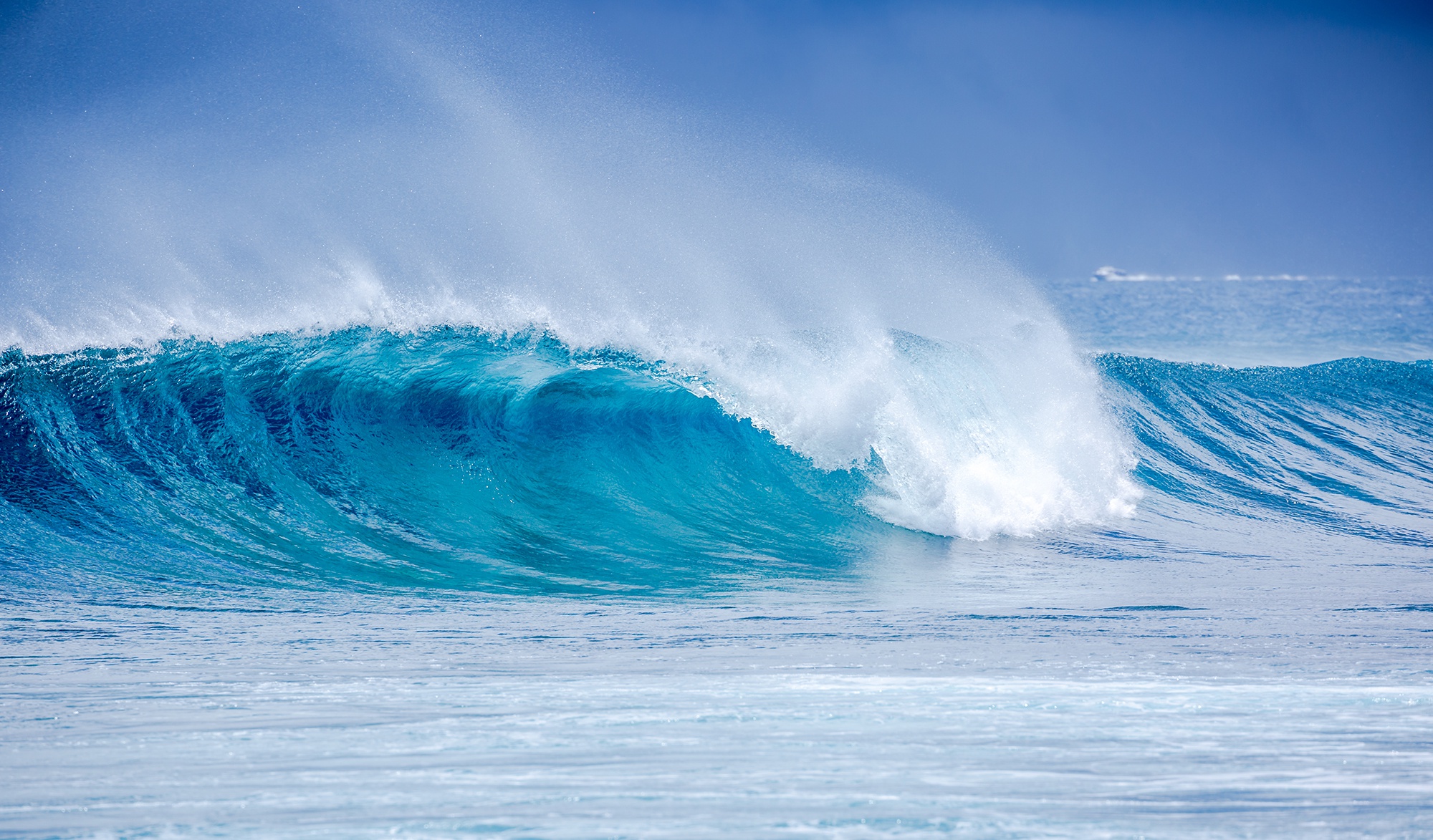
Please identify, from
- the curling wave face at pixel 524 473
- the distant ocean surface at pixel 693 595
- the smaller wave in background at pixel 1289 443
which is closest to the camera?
the distant ocean surface at pixel 693 595

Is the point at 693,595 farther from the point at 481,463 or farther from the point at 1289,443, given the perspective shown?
the point at 1289,443

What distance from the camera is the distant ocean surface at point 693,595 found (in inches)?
103

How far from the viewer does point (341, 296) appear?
8078 millimetres

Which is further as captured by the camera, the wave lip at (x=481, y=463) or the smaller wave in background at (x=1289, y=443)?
the smaller wave in background at (x=1289, y=443)

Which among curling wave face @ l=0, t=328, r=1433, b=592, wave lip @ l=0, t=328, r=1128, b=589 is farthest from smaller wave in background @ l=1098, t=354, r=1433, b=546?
wave lip @ l=0, t=328, r=1128, b=589

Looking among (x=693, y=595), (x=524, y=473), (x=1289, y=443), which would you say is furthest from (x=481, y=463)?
(x=1289, y=443)

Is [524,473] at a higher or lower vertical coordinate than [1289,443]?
lower

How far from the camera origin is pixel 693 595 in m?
5.06

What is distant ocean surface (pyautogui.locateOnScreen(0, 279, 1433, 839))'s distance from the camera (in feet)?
8.55

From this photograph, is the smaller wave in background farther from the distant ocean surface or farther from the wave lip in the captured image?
the wave lip

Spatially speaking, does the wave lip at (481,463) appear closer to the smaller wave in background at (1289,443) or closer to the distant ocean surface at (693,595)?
the distant ocean surface at (693,595)

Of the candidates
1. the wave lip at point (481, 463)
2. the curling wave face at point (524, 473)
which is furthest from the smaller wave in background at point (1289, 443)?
the wave lip at point (481, 463)

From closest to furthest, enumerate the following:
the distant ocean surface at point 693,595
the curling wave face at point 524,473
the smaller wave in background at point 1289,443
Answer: the distant ocean surface at point 693,595
the curling wave face at point 524,473
the smaller wave in background at point 1289,443

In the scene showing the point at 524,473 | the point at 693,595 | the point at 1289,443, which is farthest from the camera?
the point at 1289,443
